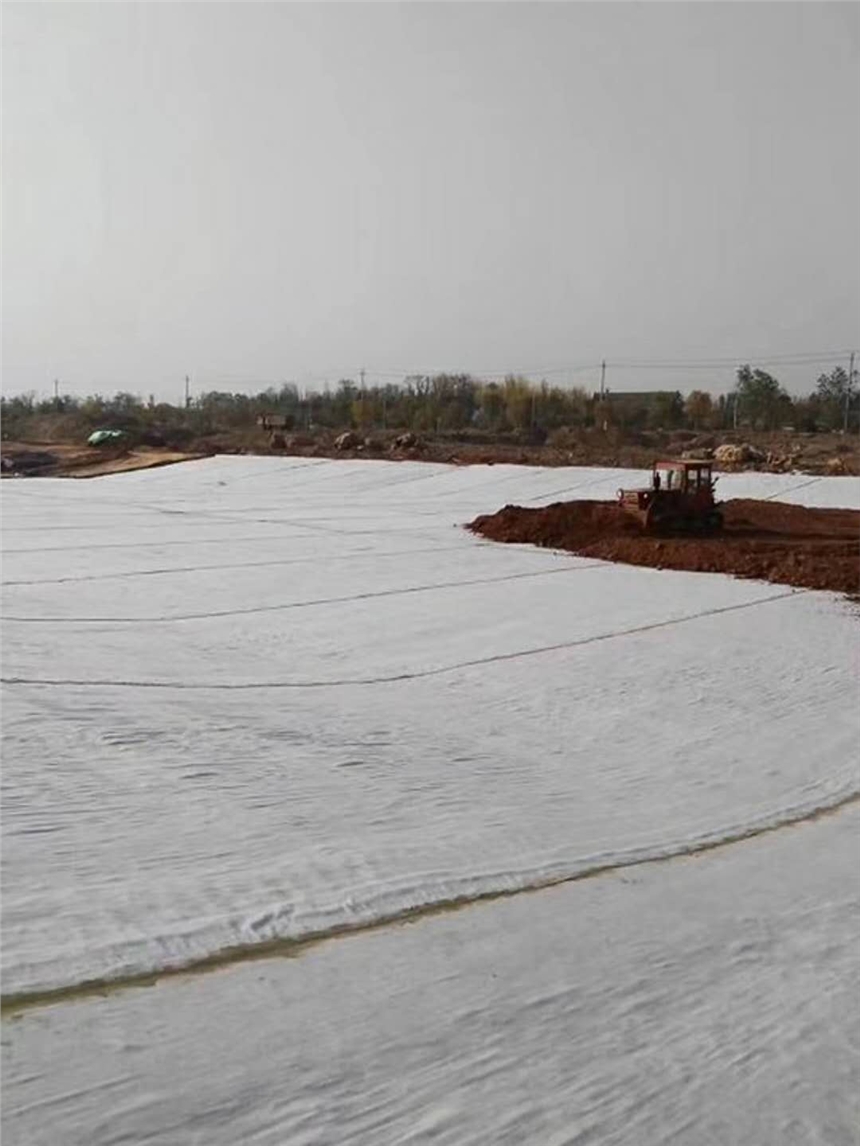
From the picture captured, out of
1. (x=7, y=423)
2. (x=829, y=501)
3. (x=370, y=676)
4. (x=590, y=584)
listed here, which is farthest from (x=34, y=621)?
(x=7, y=423)

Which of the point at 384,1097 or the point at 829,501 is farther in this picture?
the point at 829,501

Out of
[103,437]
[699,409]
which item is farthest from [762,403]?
[103,437]

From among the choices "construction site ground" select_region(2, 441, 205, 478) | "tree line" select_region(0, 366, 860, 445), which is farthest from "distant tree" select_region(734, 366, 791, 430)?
"construction site ground" select_region(2, 441, 205, 478)

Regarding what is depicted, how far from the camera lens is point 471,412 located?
1716 inches

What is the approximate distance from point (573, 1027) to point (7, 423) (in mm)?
49861

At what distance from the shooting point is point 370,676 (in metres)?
5.74

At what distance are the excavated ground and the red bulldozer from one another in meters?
0.16

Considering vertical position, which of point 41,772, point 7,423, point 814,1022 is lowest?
point 814,1022

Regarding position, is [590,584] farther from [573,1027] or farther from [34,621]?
[573,1027]

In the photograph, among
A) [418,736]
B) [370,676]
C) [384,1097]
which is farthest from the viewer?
[370,676]

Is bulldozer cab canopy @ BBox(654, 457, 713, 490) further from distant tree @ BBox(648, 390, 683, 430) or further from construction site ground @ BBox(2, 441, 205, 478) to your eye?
distant tree @ BBox(648, 390, 683, 430)

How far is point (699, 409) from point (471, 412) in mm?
9587

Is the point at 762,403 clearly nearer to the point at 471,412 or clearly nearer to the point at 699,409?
the point at 699,409

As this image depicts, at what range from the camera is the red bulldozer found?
12.5 metres
